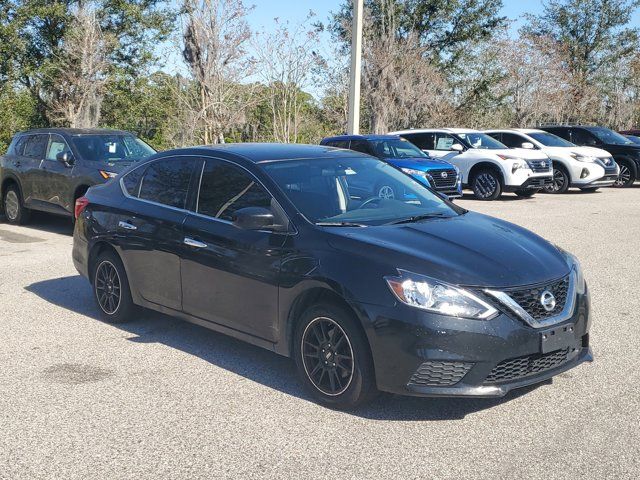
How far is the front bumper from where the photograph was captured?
4355 mm

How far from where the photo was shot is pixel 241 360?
5836 millimetres

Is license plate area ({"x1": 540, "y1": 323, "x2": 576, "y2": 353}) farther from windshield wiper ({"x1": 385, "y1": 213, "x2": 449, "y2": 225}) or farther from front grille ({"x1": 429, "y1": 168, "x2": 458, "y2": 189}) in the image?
front grille ({"x1": 429, "y1": 168, "x2": 458, "y2": 189})

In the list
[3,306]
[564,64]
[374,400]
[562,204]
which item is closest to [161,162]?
[3,306]

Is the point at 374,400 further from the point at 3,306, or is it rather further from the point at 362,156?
the point at 3,306

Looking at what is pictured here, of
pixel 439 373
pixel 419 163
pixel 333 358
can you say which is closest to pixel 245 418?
pixel 333 358

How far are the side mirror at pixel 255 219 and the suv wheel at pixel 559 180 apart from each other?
53.8 ft

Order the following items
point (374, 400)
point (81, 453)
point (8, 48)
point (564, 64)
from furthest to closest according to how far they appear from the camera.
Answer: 1. point (564, 64)
2. point (8, 48)
3. point (374, 400)
4. point (81, 453)

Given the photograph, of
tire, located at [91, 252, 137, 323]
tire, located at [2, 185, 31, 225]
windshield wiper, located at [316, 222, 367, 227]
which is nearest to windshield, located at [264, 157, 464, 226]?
windshield wiper, located at [316, 222, 367, 227]

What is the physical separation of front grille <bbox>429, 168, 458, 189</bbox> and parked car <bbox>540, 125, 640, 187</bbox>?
A: 749 cm

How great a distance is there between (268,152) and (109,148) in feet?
24.6

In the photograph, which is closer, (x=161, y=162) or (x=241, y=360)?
(x=241, y=360)

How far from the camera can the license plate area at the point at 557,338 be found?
4.55m

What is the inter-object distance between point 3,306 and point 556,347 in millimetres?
5305

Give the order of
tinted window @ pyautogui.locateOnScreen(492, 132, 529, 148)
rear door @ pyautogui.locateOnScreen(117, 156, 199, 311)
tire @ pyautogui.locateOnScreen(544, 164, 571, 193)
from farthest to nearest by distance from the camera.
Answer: tinted window @ pyautogui.locateOnScreen(492, 132, 529, 148) < tire @ pyautogui.locateOnScreen(544, 164, 571, 193) < rear door @ pyautogui.locateOnScreen(117, 156, 199, 311)
